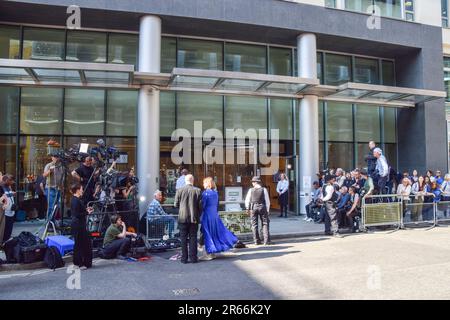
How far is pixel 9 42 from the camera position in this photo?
14289mm

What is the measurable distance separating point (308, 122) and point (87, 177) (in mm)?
9919

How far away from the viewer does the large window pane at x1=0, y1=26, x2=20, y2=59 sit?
1423 centimetres

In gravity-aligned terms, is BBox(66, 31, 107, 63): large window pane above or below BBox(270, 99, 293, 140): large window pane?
above

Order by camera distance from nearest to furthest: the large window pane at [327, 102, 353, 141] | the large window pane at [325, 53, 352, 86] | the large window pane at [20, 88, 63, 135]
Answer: the large window pane at [20, 88, 63, 135] < the large window pane at [327, 102, 353, 141] < the large window pane at [325, 53, 352, 86]

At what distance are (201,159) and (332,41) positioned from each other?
27.2 ft

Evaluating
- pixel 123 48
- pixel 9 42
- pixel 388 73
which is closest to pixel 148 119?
pixel 123 48

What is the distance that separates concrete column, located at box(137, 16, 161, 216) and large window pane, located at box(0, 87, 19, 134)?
15.8 feet

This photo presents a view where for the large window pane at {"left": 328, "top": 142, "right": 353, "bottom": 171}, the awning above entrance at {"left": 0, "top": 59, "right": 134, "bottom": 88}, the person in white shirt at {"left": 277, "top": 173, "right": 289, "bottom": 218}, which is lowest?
A: the person in white shirt at {"left": 277, "top": 173, "right": 289, "bottom": 218}

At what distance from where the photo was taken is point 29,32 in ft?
47.4

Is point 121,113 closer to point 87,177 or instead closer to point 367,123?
point 87,177

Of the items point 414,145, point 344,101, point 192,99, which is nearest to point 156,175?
point 192,99

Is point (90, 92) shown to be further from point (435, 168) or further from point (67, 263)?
point (435, 168)

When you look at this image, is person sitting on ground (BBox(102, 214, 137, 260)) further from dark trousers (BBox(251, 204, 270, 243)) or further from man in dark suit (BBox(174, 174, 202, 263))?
dark trousers (BBox(251, 204, 270, 243))

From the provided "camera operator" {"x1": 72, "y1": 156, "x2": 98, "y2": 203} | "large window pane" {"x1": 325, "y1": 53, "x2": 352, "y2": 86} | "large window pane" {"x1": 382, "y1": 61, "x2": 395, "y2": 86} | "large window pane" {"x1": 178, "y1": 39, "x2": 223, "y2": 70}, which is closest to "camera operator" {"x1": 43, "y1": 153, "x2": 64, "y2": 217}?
"camera operator" {"x1": 72, "y1": 156, "x2": 98, "y2": 203}
